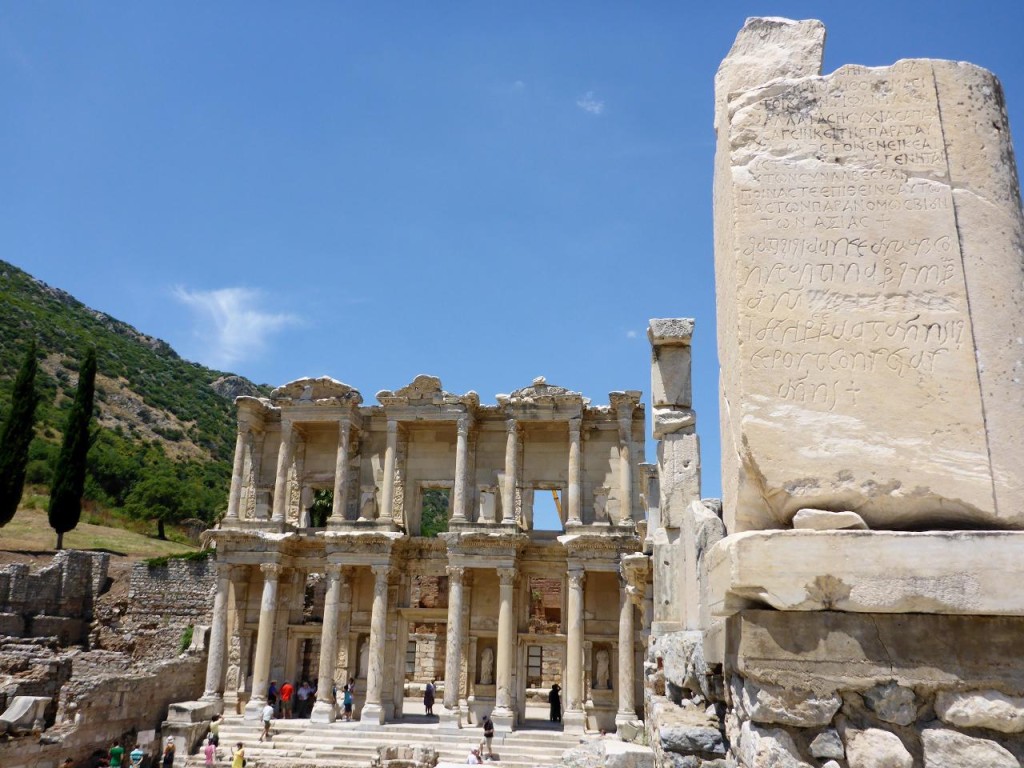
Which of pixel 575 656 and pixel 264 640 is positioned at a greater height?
pixel 264 640

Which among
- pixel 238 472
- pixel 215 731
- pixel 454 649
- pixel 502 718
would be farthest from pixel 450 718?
pixel 238 472

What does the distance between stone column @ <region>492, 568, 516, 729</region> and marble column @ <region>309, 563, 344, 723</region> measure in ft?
15.4

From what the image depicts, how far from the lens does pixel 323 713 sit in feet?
76.3

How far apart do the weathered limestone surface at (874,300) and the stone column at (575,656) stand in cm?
2099

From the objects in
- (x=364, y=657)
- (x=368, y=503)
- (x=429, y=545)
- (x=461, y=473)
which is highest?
(x=461, y=473)

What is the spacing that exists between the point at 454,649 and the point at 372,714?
9.22 ft

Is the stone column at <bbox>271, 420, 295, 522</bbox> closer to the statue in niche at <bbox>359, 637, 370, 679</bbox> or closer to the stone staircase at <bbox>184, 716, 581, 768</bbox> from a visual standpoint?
the statue in niche at <bbox>359, 637, 370, 679</bbox>

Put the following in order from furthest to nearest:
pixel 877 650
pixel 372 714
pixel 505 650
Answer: pixel 505 650, pixel 372 714, pixel 877 650

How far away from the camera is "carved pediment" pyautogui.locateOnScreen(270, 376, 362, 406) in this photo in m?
26.4

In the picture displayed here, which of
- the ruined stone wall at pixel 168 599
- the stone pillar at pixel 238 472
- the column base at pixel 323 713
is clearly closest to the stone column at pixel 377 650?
the column base at pixel 323 713

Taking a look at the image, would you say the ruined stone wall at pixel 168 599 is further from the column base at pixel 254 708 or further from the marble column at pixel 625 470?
the marble column at pixel 625 470

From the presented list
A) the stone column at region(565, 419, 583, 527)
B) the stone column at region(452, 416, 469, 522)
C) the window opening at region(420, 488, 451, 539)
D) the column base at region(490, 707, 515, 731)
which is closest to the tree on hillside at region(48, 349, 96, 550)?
the stone column at region(452, 416, 469, 522)

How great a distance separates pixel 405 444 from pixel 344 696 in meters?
7.87

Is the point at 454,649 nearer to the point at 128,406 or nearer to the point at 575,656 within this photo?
the point at 575,656
